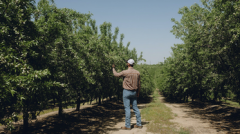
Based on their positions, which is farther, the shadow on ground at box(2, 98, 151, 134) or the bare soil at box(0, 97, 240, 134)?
the shadow on ground at box(2, 98, 151, 134)

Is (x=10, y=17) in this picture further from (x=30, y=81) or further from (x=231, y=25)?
(x=231, y=25)

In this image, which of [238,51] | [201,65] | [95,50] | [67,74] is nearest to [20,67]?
[67,74]

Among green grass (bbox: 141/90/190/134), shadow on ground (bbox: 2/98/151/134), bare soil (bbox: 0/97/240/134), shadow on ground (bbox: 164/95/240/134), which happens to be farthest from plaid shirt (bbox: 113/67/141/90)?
shadow on ground (bbox: 164/95/240/134)

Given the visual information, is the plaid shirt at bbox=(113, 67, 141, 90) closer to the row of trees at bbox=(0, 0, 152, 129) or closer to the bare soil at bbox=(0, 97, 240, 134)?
the bare soil at bbox=(0, 97, 240, 134)

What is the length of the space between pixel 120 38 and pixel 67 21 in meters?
12.2

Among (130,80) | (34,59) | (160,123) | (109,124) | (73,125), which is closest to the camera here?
(34,59)

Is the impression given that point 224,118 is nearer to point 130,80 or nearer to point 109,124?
point 109,124

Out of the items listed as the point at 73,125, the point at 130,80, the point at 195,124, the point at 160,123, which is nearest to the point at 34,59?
the point at 130,80

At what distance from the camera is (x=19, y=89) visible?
4.29m

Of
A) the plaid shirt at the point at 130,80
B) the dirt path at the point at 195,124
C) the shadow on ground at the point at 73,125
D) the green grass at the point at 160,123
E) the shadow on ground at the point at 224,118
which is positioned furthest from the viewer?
the shadow on ground at the point at 224,118

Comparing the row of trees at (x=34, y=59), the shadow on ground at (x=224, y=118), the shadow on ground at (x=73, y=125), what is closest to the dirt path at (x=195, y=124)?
the shadow on ground at (x=224, y=118)

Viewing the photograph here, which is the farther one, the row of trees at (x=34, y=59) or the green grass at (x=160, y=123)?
the green grass at (x=160, y=123)

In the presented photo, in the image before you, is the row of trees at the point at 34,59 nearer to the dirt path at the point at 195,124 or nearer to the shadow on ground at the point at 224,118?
the dirt path at the point at 195,124

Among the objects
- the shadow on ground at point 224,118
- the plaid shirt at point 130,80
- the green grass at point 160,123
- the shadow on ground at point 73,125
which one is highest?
the plaid shirt at point 130,80
